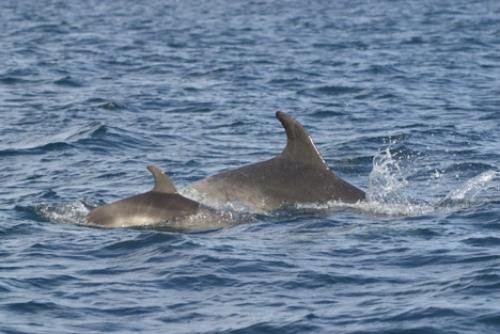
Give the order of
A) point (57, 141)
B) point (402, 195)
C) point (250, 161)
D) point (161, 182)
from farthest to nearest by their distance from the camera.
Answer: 1. point (57, 141)
2. point (250, 161)
3. point (402, 195)
4. point (161, 182)

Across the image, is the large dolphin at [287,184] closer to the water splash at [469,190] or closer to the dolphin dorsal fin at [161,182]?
the dolphin dorsal fin at [161,182]

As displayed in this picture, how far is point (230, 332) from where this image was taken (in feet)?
39.2

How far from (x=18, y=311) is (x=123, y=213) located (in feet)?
12.7

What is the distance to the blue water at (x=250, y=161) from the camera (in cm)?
1280

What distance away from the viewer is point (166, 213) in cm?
1642

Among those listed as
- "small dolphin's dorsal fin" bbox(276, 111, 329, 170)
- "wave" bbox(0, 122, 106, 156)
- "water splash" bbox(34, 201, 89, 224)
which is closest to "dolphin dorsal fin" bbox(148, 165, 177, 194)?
"water splash" bbox(34, 201, 89, 224)

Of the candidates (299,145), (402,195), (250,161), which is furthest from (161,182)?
(250,161)

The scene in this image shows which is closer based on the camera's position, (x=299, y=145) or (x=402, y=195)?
(x=299, y=145)

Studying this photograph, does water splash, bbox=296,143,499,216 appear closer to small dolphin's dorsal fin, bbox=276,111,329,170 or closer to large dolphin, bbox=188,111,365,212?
large dolphin, bbox=188,111,365,212

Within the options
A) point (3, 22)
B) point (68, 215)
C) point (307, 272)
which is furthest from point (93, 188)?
point (3, 22)

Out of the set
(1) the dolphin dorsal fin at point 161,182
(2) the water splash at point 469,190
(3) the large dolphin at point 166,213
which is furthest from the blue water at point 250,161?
(1) the dolphin dorsal fin at point 161,182

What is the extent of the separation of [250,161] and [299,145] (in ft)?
14.5

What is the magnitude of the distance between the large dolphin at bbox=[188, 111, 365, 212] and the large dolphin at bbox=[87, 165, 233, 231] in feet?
2.40

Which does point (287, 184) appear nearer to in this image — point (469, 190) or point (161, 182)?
point (161, 182)
